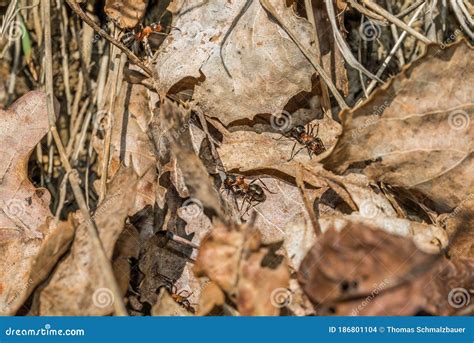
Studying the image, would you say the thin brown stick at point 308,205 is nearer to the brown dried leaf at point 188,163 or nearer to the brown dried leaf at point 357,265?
the brown dried leaf at point 357,265

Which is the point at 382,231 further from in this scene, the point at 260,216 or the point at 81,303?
the point at 81,303

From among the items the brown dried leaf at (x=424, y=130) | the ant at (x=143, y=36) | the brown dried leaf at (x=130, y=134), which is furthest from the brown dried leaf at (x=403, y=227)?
the ant at (x=143, y=36)

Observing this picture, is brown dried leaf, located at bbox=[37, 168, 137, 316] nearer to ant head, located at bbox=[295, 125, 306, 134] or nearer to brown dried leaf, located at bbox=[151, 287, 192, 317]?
brown dried leaf, located at bbox=[151, 287, 192, 317]

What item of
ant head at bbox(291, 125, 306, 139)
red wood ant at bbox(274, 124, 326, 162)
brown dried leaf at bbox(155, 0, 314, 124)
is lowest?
red wood ant at bbox(274, 124, 326, 162)

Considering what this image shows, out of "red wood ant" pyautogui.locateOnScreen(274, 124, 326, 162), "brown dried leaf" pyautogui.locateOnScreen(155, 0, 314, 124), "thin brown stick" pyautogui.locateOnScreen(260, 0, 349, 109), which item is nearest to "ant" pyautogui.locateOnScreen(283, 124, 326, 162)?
"red wood ant" pyautogui.locateOnScreen(274, 124, 326, 162)

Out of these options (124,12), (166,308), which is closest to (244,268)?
(166,308)

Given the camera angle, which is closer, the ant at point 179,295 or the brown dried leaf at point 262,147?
the ant at point 179,295

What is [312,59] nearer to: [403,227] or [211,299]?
[403,227]
